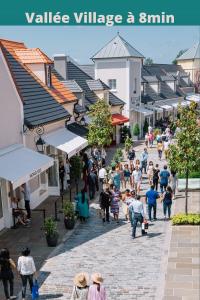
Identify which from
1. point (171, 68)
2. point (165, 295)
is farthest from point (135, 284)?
point (171, 68)

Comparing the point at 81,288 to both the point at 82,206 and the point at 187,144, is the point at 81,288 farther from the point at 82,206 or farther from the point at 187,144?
the point at 187,144

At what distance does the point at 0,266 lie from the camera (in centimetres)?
1179

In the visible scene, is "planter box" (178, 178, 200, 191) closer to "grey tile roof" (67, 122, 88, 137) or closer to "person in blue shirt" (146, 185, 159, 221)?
"person in blue shirt" (146, 185, 159, 221)

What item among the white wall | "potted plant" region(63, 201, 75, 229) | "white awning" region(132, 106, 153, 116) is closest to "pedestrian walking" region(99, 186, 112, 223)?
"potted plant" region(63, 201, 75, 229)

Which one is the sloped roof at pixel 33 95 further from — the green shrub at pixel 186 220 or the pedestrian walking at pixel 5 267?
the pedestrian walking at pixel 5 267

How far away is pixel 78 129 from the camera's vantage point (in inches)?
1053

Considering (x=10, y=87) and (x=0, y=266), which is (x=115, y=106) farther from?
(x=0, y=266)

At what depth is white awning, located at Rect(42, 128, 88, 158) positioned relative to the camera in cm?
2084

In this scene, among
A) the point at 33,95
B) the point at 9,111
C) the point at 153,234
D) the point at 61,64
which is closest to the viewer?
the point at 153,234

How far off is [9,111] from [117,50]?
26513 mm

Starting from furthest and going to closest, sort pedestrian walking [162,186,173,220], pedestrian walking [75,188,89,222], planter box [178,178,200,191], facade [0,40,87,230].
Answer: planter box [178,178,200,191]
pedestrian walking [75,188,89,222]
pedestrian walking [162,186,173,220]
facade [0,40,87,230]

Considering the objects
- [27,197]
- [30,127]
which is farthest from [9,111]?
[27,197]

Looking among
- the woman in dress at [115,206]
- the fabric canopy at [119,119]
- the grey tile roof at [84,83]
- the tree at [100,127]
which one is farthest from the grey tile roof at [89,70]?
the woman in dress at [115,206]

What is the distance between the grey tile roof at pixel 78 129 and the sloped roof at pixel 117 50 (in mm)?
15945
